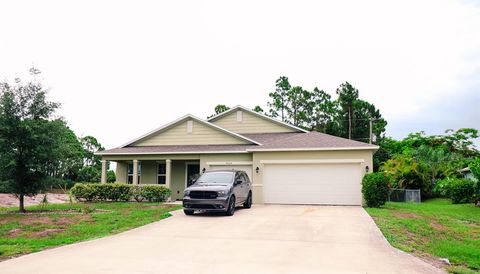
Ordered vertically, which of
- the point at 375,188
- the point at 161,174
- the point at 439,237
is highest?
the point at 161,174

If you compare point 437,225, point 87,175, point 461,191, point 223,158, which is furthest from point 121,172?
point 87,175

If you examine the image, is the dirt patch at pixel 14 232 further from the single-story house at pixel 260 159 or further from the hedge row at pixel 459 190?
the hedge row at pixel 459 190

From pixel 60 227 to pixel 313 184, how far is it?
460 inches

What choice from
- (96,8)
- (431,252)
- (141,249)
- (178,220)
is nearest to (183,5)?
(96,8)

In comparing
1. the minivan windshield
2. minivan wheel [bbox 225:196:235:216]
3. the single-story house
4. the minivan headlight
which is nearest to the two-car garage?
the single-story house

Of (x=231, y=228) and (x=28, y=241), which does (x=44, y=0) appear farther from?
(x=231, y=228)

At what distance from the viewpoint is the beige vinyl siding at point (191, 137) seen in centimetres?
2141

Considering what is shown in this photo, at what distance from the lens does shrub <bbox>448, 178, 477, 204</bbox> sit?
2080 centimetres

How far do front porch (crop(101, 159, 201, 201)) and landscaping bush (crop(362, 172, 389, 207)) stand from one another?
9.59 meters

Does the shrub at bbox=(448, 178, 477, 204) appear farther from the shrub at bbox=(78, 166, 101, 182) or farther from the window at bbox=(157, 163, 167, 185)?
the shrub at bbox=(78, 166, 101, 182)

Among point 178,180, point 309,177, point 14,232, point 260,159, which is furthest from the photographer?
point 178,180

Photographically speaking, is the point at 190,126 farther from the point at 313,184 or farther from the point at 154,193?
the point at 313,184

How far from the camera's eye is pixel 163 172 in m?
22.7

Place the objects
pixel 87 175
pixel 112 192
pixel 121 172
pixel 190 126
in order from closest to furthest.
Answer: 1. pixel 112 192
2. pixel 190 126
3. pixel 121 172
4. pixel 87 175
